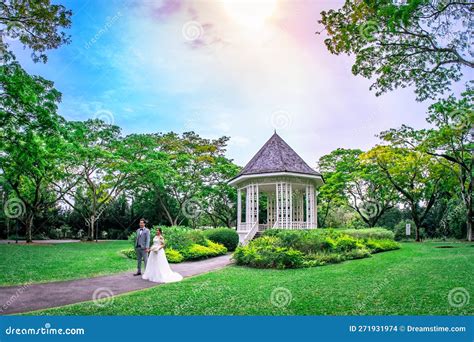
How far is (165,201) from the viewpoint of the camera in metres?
32.9

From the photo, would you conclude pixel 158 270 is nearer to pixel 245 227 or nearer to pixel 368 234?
pixel 245 227

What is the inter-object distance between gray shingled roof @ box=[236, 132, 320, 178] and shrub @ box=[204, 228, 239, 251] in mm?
3285

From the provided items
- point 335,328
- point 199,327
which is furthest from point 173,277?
point 335,328

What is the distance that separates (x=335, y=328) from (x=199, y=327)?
7.32 ft

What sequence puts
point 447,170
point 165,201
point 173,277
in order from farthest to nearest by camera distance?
point 165,201, point 447,170, point 173,277

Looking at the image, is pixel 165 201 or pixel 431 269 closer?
pixel 431 269

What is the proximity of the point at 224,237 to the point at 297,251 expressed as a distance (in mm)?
7413

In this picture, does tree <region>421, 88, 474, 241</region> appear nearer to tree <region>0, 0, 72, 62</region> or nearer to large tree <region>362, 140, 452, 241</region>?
large tree <region>362, 140, 452, 241</region>

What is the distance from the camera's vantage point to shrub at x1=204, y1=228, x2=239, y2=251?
18.7 metres

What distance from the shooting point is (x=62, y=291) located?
774 centimetres

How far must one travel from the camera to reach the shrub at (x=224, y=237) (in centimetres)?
1866

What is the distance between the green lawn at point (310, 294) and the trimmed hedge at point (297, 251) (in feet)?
3.25

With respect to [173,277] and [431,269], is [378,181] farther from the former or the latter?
[173,277]

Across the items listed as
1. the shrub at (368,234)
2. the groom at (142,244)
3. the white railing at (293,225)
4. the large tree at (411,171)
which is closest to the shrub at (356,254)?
the shrub at (368,234)
